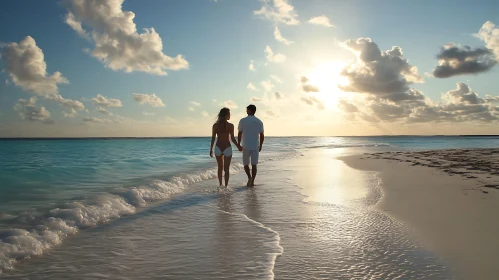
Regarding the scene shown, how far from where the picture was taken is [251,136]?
32.7 feet

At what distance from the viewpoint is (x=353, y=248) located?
410cm

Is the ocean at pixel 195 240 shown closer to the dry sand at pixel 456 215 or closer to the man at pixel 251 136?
the dry sand at pixel 456 215

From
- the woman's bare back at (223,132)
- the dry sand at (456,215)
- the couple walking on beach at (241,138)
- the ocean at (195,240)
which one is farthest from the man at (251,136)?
the dry sand at (456,215)

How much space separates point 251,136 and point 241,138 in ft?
1.20

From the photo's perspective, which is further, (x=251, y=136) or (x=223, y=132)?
(x=251, y=136)

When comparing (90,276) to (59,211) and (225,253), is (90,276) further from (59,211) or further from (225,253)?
(59,211)

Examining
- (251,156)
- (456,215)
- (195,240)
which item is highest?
(251,156)

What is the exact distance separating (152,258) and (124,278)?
0.56m

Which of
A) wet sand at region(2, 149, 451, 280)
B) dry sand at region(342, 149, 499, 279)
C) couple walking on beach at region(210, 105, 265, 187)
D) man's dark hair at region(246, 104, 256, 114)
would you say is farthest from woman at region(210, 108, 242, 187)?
dry sand at region(342, 149, 499, 279)

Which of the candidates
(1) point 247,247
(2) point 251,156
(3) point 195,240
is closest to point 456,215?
(1) point 247,247

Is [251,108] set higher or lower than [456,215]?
higher

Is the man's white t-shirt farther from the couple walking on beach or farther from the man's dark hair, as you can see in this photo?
the man's dark hair

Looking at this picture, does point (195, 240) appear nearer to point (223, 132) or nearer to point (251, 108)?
point (223, 132)

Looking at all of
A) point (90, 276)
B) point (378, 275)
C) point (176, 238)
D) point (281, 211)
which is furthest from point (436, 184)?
point (90, 276)
